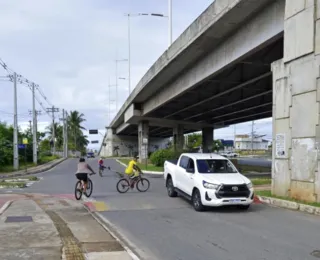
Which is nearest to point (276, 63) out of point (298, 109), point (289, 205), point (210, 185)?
point (298, 109)

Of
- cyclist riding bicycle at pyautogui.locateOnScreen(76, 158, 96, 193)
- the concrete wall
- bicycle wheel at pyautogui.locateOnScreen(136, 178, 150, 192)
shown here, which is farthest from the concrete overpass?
the concrete wall

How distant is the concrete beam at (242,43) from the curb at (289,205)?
21.5 ft

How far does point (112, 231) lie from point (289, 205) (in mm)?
6575

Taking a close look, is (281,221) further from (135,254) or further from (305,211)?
(135,254)

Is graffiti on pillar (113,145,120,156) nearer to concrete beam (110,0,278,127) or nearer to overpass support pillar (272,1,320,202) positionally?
concrete beam (110,0,278,127)

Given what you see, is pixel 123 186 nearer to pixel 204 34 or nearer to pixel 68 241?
pixel 204 34

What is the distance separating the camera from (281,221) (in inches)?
437

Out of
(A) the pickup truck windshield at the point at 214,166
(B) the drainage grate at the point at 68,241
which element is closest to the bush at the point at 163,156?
(A) the pickup truck windshield at the point at 214,166

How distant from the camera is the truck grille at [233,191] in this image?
41.5ft

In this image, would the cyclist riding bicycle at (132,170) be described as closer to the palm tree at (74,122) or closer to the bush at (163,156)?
the bush at (163,156)

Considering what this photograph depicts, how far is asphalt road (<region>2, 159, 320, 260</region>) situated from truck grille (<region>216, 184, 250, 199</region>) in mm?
521

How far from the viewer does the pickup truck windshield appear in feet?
46.3

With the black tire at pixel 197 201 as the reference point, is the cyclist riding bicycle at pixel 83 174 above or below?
above

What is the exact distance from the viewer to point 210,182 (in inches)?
506
